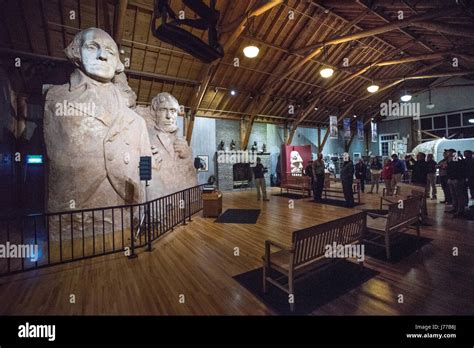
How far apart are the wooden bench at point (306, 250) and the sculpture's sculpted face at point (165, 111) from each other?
6.97 meters

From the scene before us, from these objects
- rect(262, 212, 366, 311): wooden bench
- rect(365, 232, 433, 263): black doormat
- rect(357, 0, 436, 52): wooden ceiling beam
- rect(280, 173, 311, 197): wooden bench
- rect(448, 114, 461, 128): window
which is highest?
rect(357, 0, 436, 52): wooden ceiling beam

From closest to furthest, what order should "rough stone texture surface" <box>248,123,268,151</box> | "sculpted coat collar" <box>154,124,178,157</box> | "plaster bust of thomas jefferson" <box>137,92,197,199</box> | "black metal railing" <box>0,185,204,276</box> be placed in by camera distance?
"black metal railing" <box>0,185,204,276</box> < "plaster bust of thomas jefferson" <box>137,92,197,199</box> < "sculpted coat collar" <box>154,124,178,157</box> < "rough stone texture surface" <box>248,123,268,151</box>

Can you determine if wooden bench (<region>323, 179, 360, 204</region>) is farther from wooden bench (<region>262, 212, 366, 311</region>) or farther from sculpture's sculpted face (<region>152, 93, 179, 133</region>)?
sculpture's sculpted face (<region>152, 93, 179, 133</region>)

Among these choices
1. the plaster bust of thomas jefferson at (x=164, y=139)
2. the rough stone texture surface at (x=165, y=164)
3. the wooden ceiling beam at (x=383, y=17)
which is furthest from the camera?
the plaster bust of thomas jefferson at (x=164, y=139)

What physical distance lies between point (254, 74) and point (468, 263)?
11357 mm

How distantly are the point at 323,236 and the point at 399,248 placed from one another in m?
2.32

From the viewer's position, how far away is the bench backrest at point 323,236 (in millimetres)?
2625

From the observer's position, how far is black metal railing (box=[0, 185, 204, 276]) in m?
3.68

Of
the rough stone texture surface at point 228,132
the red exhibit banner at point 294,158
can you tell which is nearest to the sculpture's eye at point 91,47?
the rough stone texture surface at point 228,132

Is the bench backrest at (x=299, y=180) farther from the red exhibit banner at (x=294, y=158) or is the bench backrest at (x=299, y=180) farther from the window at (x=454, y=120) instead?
the window at (x=454, y=120)

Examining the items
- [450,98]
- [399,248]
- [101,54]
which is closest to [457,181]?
[399,248]

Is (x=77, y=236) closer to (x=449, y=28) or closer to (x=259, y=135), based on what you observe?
(x=449, y=28)

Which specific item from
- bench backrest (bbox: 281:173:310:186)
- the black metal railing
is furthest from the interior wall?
the black metal railing

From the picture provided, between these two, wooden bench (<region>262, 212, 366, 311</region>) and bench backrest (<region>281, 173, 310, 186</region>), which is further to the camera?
bench backrest (<region>281, 173, 310, 186</region>)
